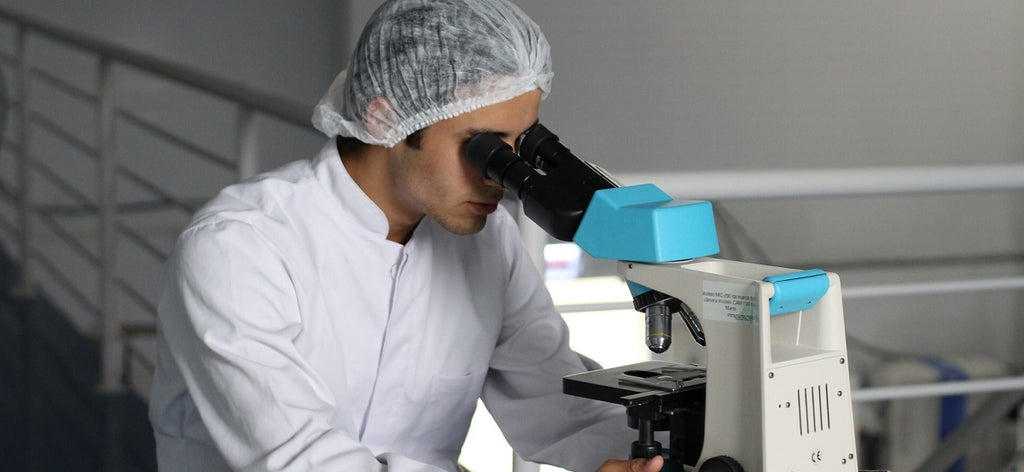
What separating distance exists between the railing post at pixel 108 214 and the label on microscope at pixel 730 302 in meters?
1.94

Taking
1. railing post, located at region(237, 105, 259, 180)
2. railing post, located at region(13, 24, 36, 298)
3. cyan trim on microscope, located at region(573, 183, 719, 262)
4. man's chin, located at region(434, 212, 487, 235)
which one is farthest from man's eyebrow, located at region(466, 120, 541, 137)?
railing post, located at region(13, 24, 36, 298)

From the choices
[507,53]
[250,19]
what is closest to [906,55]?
[507,53]

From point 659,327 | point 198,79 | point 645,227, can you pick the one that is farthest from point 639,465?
point 198,79

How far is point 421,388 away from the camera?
139 centimetres

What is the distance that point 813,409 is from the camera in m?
0.96

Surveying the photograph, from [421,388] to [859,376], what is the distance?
262 centimetres

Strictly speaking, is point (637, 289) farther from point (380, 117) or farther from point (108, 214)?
point (108, 214)

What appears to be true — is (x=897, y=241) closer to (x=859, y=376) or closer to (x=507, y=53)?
(x=859, y=376)

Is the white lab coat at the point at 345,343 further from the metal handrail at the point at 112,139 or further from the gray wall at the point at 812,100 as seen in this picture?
the gray wall at the point at 812,100

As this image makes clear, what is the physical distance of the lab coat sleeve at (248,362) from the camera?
3.51 ft

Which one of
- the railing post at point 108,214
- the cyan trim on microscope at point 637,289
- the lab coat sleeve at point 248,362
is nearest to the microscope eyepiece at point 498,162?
the cyan trim on microscope at point 637,289

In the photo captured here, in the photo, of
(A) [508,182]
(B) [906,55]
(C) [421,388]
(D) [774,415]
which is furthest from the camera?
(B) [906,55]

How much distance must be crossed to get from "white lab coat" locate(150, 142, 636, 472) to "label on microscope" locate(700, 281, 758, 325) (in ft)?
1.21

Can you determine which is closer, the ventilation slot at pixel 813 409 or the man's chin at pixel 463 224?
the ventilation slot at pixel 813 409
